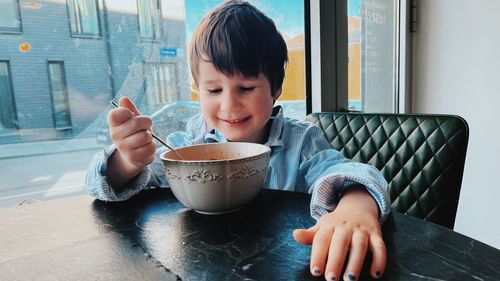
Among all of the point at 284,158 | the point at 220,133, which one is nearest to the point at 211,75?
the point at 220,133

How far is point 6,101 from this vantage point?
30.2 inches

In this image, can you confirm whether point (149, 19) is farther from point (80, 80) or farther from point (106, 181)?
point (106, 181)

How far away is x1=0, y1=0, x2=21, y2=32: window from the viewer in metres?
0.74

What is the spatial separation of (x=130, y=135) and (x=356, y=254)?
34 cm

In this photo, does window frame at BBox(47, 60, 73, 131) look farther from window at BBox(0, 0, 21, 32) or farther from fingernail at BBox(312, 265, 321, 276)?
fingernail at BBox(312, 265, 321, 276)

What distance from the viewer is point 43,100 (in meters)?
0.81

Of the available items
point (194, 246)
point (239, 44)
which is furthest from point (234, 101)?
point (194, 246)

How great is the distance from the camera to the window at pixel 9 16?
0.74 m

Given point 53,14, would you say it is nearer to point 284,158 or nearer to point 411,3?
point 284,158

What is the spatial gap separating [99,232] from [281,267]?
239 millimetres

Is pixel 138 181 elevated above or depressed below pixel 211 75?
below

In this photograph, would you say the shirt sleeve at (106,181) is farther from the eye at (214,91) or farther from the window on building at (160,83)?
the window on building at (160,83)

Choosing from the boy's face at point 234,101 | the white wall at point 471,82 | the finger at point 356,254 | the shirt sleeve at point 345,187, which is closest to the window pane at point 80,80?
the boy's face at point 234,101

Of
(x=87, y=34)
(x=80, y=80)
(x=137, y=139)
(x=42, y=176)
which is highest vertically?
(x=87, y=34)
